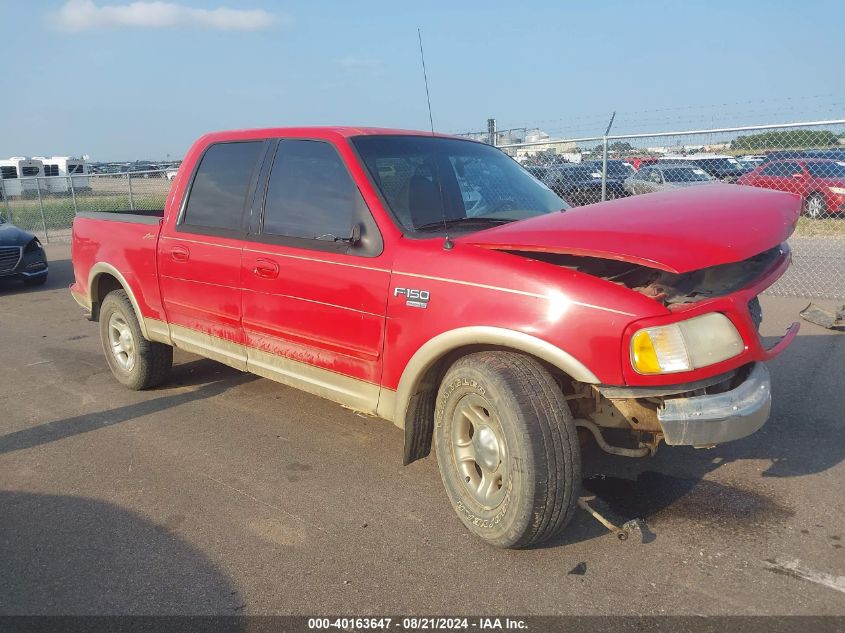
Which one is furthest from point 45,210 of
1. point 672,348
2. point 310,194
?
point 672,348

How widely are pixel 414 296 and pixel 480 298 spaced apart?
1.28 feet

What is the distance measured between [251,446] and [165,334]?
4.06ft

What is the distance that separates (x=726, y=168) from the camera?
9789 millimetres

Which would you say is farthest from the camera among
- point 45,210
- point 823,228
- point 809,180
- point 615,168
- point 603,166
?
point 45,210

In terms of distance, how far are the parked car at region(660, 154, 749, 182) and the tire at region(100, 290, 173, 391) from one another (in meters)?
7.59

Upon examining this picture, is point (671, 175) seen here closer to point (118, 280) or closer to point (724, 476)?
point (724, 476)

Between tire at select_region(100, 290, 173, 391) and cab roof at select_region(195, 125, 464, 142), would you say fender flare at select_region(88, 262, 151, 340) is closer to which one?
tire at select_region(100, 290, 173, 391)

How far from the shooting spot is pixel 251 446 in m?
4.31

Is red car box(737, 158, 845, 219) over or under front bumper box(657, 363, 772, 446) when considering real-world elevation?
over

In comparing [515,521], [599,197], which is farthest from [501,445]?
[599,197]

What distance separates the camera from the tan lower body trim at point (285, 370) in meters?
3.62

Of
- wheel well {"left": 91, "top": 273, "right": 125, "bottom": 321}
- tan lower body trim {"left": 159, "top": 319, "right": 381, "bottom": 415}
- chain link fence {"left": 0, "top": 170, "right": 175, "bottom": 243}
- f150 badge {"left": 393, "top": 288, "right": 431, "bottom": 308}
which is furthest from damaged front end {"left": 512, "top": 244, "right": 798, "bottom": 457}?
chain link fence {"left": 0, "top": 170, "right": 175, "bottom": 243}

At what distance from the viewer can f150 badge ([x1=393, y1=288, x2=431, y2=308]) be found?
10.5 ft

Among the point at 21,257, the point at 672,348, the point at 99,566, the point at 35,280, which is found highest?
the point at 672,348
